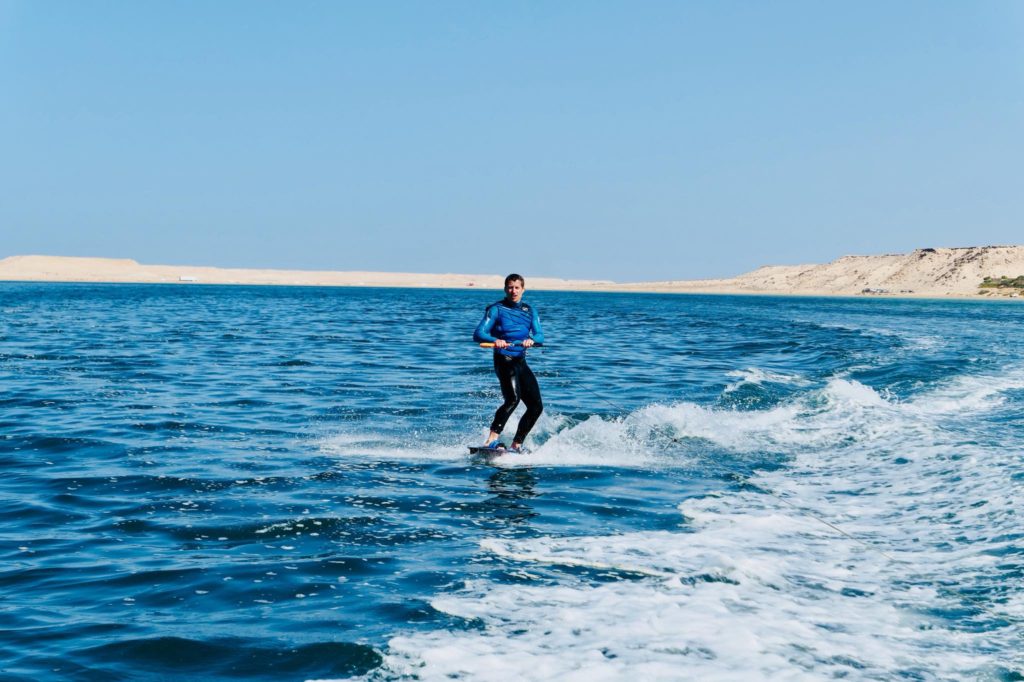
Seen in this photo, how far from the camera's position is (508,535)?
26.6ft

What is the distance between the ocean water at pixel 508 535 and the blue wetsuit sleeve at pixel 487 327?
1.62 meters

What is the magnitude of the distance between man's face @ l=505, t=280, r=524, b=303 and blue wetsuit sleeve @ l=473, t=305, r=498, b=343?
0.97 feet

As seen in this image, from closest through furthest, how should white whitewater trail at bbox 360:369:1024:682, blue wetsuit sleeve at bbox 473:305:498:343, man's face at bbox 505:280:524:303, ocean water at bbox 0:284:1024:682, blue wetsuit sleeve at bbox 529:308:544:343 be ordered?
white whitewater trail at bbox 360:369:1024:682 < ocean water at bbox 0:284:1024:682 < man's face at bbox 505:280:524:303 < blue wetsuit sleeve at bbox 473:305:498:343 < blue wetsuit sleeve at bbox 529:308:544:343

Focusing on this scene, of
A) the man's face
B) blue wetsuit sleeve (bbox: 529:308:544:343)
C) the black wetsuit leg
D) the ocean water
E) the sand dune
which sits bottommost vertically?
the ocean water

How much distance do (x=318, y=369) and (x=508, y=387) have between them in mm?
11556

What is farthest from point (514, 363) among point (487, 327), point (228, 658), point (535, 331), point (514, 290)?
point (228, 658)

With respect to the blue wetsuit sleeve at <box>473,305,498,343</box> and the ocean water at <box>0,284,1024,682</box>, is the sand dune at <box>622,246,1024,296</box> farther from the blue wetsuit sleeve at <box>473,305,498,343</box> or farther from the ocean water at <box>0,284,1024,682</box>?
the blue wetsuit sleeve at <box>473,305,498,343</box>

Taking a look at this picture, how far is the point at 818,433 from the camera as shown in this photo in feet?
47.1

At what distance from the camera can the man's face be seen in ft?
39.1

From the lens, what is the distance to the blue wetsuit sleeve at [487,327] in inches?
480

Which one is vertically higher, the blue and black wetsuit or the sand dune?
the sand dune

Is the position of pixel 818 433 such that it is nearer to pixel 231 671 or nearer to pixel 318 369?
pixel 231 671

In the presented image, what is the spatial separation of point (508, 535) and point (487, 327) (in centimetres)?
465

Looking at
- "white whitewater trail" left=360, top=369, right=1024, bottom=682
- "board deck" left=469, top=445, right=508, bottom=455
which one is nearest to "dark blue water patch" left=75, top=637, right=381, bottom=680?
"white whitewater trail" left=360, top=369, right=1024, bottom=682
